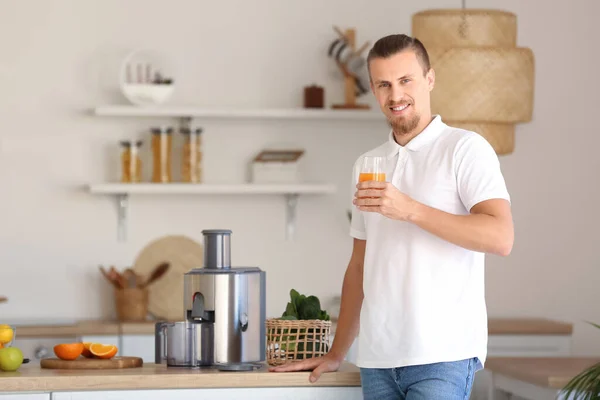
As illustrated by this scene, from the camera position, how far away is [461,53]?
3902 millimetres

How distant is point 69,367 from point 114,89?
2.58 meters

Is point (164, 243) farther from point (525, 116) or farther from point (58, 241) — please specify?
point (525, 116)

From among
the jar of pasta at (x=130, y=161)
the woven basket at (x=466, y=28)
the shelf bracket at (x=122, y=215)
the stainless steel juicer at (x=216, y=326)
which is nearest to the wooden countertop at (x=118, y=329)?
the shelf bracket at (x=122, y=215)

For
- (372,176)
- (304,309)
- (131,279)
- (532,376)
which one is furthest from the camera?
(131,279)

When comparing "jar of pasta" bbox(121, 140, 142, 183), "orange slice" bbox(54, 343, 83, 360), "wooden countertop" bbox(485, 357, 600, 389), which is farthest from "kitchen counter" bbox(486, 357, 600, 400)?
"jar of pasta" bbox(121, 140, 142, 183)

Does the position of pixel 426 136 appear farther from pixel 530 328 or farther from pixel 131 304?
pixel 131 304

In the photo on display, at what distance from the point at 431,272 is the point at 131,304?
2771mm

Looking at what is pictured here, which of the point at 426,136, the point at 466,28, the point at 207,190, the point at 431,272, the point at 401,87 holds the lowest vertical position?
the point at 431,272

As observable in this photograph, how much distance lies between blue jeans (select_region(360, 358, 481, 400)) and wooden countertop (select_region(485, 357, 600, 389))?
3.41 ft

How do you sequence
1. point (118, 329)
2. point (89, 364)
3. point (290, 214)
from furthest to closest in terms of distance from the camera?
point (290, 214)
point (118, 329)
point (89, 364)

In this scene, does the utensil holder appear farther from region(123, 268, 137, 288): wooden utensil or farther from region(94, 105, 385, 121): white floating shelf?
region(94, 105, 385, 121): white floating shelf

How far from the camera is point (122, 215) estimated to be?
4.88m

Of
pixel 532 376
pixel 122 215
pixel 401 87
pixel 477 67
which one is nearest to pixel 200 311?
pixel 401 87

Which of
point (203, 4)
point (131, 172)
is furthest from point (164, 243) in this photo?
point (203, 4)
